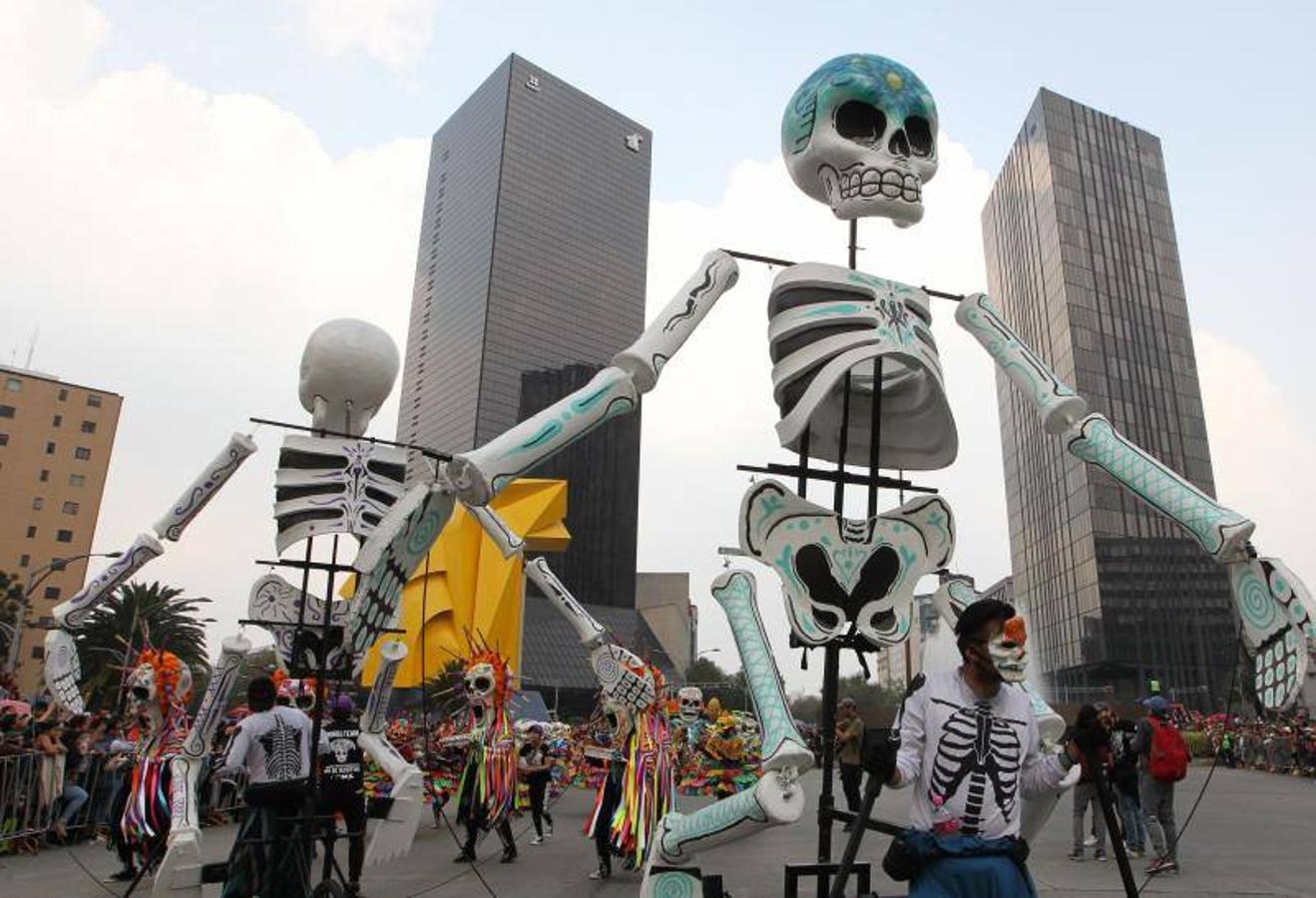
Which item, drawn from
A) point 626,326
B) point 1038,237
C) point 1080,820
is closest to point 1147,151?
point 1038,237

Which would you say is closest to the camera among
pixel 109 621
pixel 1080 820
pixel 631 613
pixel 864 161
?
pixel 864 161

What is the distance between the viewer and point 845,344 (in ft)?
14.7

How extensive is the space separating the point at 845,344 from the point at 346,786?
172 inches

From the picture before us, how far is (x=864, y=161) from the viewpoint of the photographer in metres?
4.87

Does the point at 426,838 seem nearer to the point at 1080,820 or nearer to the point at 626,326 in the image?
the point at 1080,820

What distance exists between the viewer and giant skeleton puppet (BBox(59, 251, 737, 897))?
443cm

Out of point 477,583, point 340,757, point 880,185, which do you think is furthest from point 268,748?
point 477,583

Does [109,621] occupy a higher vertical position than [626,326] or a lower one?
lower

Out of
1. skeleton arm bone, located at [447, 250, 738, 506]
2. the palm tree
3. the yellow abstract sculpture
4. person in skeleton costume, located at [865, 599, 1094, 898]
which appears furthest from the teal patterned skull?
the yellow abstract sculpture

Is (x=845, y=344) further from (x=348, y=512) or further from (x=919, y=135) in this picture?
(x=348, y=512)

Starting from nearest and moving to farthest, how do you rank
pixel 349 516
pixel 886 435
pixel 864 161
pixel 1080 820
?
pixel 864 161, pixel 886 435, pixel 349 516, pixel 1080 820

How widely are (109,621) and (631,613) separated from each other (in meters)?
44.6

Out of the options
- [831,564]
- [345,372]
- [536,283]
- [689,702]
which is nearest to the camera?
[831,564]

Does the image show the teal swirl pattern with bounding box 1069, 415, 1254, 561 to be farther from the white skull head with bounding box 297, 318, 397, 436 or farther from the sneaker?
the white skull head with bounding box 297, 318, 397, 436
